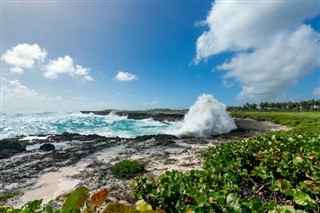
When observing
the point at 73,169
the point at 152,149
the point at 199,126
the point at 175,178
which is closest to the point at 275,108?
the point at 199,126

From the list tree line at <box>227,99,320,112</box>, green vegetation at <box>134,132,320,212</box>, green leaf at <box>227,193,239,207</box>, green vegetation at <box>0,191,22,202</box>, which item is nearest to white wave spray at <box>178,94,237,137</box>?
green vegetation at <box>0,191,22,202</box>

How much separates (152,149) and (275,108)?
8464cm

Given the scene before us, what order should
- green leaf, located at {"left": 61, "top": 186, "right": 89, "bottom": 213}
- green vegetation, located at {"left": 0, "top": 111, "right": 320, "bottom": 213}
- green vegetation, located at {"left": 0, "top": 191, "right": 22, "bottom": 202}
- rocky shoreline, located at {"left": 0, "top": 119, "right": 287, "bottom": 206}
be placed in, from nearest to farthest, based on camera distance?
green leaf, located at {"left": 61, "top": 186, "right": 89, "bottom": 213} < green vegetation, located at {"left": 0, "top": 111, "right": 320, "bottom": 213} < green vegetation, located at {"left": 0, "top": 191, "right": 22, "bottom": 202} < rocky shoreline, located at {"left": 0, "top": 119, "right": 287, "bottom": 206}

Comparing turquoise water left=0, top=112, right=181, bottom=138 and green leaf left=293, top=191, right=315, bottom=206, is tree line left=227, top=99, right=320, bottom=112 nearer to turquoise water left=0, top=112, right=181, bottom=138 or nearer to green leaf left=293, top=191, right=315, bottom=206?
turquoise water left=0, top=112, right=181, bottom=138

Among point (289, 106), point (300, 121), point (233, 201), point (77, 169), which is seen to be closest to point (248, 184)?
point (233, 201)

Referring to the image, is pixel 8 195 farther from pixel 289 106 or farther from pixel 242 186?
pixel 289 106

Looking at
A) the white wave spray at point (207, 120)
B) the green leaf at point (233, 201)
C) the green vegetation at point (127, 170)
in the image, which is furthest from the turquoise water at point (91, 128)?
the green leaf at point (233, 201)

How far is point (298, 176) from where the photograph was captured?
12.0 ft

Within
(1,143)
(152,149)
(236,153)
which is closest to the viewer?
(236,153)

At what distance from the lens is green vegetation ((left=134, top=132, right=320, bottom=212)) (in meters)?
2.12

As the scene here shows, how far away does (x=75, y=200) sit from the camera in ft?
3.50

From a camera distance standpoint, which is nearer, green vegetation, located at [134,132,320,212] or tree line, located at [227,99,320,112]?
green vegetation, located at [134,132,320,212]

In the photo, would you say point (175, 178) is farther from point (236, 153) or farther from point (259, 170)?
point (236, 153)

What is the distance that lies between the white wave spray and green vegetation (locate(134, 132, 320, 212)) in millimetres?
21110
